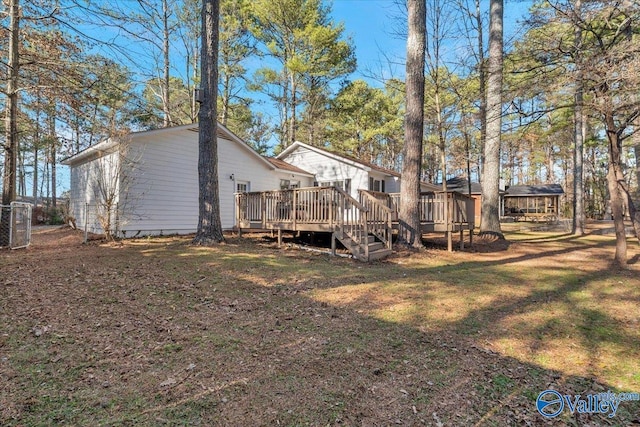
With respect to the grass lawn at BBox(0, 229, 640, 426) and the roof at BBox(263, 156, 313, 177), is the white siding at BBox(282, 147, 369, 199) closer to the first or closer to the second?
the roof at BBox(263, 156, 313, 177)

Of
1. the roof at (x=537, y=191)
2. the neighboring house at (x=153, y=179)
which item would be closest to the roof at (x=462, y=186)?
the roof at (x=537, y=191)

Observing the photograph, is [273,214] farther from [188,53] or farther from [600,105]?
[188,53]

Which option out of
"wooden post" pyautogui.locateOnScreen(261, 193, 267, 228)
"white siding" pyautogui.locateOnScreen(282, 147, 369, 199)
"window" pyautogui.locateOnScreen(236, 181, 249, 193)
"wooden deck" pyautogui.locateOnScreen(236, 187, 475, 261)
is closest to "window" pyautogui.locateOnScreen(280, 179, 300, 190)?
"white siding" pyautogui.locateOnScreen(282, 147, 369, 199)

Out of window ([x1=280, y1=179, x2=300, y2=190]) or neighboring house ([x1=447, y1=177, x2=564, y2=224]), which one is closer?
window ([x1=280, y1=179, x2=300, y2=190])

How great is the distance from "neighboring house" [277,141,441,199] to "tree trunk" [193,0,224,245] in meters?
7.81

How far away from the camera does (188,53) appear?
2050 centimetres

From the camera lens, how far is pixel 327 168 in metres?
16.9

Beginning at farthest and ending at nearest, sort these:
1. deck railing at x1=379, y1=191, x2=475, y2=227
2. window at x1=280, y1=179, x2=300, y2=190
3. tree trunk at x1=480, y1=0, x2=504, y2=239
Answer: window at x1=280, y1=179, x2=300, y2=190, tree trunk at x1=480, y1=0, x2=504, y2=239, deck railing at x1=379, y1=191, x2=475, y2=227

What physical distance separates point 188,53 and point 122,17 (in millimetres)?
15309

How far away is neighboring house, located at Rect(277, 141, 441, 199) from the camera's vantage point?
16031 mm

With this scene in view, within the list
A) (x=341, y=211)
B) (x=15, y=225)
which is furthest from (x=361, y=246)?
(x=15, y=225)

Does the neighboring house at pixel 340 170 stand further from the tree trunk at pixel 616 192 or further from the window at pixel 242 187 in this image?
the tree trunk at pixel 616 192

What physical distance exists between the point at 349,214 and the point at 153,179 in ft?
23.7

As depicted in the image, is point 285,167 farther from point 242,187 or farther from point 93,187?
point 93,187
